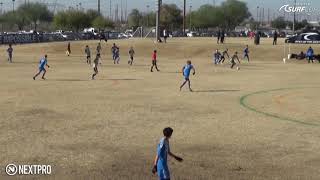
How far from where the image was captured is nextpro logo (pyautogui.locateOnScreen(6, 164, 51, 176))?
456 inches

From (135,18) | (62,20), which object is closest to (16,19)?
(62,20)

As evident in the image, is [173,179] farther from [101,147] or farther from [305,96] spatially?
[305,96]

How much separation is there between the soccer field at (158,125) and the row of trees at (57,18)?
3067 inches

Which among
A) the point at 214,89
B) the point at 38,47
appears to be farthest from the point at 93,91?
the point at 38,47

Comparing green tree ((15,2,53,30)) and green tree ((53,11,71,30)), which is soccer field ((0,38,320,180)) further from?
green tree ((15,2,53,30))

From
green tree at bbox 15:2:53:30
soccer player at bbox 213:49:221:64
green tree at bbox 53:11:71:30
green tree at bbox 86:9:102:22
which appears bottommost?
soccer player at bbox 213:49:221:64

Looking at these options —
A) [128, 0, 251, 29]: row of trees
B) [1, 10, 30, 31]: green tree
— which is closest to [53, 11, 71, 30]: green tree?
[1, 10, 30, 31]: green tree

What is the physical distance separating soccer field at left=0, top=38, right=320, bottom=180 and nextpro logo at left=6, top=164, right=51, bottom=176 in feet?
0.51

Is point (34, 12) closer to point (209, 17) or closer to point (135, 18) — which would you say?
point (135, 18)

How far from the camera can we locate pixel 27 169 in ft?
38.8

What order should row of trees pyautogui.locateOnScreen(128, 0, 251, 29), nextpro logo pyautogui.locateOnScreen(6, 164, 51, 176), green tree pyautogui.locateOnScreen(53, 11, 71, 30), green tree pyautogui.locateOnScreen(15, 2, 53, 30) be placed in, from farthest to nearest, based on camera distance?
1. green tree pyautogui.locateOnScreen(15, 2, 53, 30)
2. row of trees pyautogui.locateOnScreen(128, 0, 251, 29)
3. green tree pyautogui.locateOnScreen(53, 11, 71, 30)
4. nextpro logo pyautogui.locateOnScreen(6, 164, 51, 176)

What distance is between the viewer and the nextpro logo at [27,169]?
456 inches

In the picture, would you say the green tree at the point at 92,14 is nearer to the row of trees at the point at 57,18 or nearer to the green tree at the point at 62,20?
the row of trees at the point at 57,18

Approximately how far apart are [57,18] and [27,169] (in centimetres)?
10174
